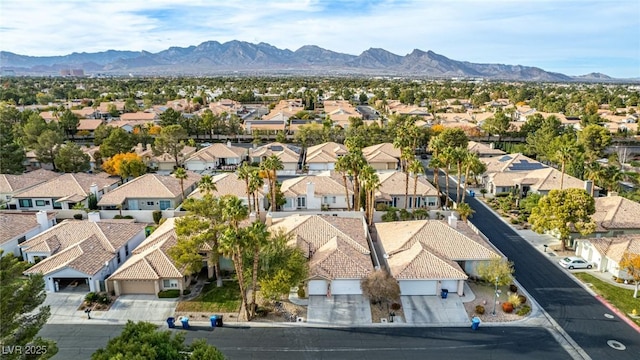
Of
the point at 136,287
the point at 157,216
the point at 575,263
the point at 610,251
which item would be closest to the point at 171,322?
the point at 136,287

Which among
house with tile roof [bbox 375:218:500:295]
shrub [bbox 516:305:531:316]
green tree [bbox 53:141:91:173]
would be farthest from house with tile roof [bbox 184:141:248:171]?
shrub [bbox 516:305:531:316]

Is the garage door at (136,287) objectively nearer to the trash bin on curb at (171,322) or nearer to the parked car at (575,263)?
the trash bin on curb at (171,322)

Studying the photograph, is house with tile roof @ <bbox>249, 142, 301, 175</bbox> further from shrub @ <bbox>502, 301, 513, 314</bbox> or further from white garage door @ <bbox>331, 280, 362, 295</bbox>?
shrub @ <bbox>502, 301, 513, 314</bbox>

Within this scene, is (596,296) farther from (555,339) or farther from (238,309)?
(238,309)

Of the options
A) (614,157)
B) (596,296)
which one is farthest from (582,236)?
(614,157)

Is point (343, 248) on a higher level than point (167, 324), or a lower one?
higher
